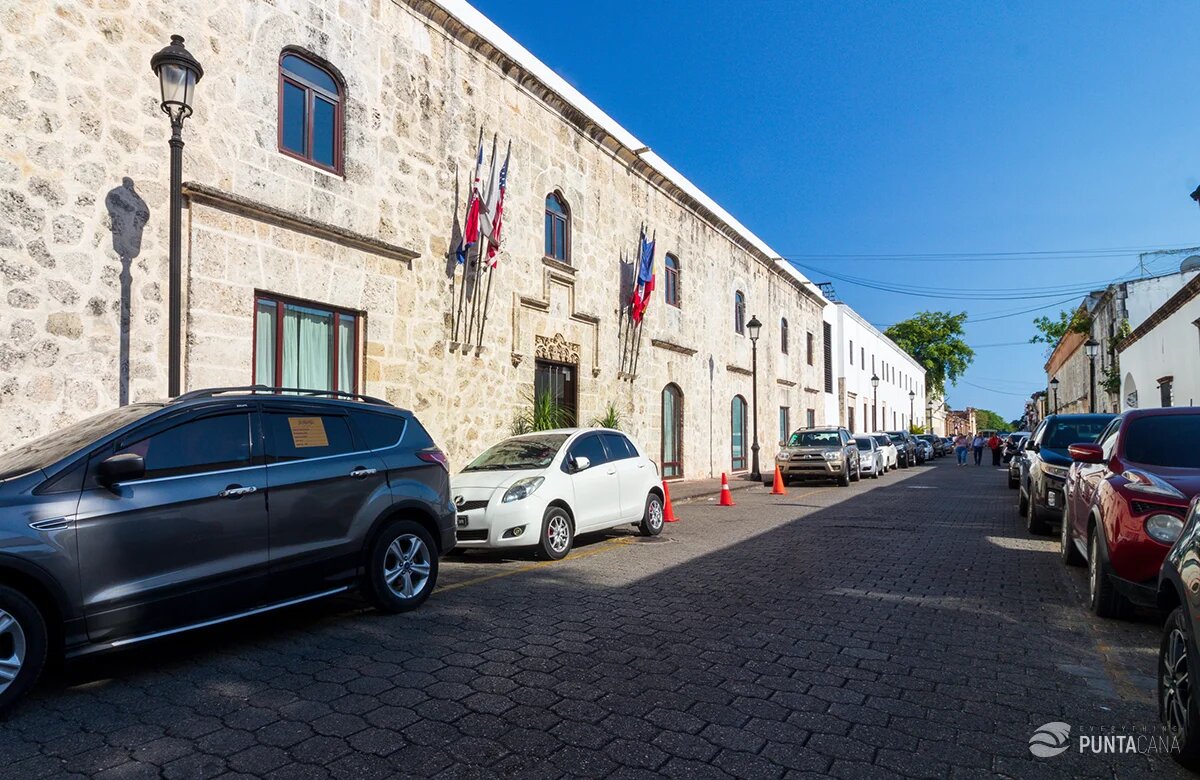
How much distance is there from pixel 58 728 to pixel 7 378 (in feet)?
18.1

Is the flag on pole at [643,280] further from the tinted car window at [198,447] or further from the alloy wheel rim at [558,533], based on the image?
the tinted car window at [198,447]

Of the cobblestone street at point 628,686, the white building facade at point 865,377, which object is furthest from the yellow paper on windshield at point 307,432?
the white building facade at point 865,377

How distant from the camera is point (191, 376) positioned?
9.48m

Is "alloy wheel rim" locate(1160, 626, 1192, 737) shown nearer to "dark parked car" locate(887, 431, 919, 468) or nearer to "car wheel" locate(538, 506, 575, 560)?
"car wheel" locate(538, 506, 575, 560)

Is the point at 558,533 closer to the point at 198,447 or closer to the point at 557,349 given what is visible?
the point at 198,447

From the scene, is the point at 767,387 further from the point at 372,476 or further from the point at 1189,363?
the point at 372,476

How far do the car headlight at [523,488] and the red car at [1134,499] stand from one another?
5498mm

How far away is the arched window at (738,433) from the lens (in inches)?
1057

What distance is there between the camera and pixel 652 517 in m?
11.2

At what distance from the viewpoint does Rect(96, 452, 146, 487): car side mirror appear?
4.46 m

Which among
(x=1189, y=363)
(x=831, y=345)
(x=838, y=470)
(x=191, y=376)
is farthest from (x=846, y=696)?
(x=831, y=345)

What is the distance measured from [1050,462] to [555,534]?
6992 millimetres

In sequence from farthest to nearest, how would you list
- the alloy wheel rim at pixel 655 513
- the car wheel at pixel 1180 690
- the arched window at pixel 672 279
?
the arched window at pixel 672 279, the alloy wheel rim at pixel 655 513, the car wheel at pixel 1180 690

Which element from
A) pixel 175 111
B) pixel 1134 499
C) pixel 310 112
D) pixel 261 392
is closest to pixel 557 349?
pixel 310 112
